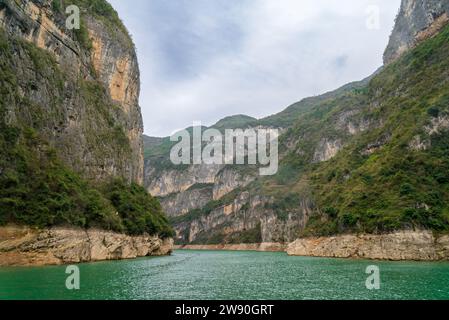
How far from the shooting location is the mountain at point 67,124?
4825 cm

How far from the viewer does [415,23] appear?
439 ft

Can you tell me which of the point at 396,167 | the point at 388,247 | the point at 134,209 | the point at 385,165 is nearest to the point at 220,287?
the point at 388,247

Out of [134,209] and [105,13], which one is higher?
[105,13]

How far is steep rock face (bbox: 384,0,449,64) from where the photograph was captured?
372 ft

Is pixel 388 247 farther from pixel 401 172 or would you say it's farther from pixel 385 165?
pixel 385 165

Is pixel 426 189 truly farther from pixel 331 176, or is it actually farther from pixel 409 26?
pixel 409 26

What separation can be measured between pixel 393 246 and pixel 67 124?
53.7m

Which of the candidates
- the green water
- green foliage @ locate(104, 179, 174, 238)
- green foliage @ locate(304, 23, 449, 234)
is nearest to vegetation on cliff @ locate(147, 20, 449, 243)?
green foliage @ locate(304, 23, 449, 234)

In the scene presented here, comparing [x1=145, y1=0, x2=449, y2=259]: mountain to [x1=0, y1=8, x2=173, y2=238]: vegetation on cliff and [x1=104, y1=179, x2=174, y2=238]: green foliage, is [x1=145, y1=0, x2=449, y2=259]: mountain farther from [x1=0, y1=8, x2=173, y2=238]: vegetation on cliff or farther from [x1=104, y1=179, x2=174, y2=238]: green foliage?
[x1=0, y1=8, x2=173, y2=238]: vegetation on cliff

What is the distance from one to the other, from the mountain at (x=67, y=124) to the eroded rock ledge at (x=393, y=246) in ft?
118

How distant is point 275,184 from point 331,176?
64.0 m

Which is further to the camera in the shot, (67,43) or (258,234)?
(258,234)
